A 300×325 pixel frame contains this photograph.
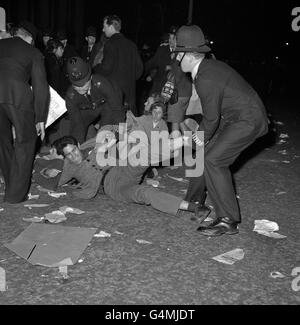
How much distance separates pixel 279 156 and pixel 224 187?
4.37m

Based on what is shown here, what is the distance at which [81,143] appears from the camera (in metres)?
6.29

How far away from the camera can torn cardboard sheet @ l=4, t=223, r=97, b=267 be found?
390cm

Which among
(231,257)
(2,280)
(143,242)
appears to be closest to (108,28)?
(143,242)

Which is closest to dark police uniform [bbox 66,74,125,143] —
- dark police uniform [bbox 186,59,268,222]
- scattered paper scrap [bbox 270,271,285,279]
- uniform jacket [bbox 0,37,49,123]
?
uniform jacket [bbox 0,37,49,123]

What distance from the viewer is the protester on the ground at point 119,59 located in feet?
23.2

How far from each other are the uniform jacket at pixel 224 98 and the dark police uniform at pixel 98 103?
192cm

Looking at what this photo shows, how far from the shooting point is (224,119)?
444 centimetres

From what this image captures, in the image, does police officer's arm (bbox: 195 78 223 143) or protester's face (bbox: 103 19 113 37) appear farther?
protester's face (bbox: 103 19 113 37)

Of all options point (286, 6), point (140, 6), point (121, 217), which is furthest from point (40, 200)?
point (286, 6)

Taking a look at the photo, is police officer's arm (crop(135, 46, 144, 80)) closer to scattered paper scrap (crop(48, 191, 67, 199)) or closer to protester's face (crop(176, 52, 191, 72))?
scattered paper scrap (crop(48, 191, 67, 199))

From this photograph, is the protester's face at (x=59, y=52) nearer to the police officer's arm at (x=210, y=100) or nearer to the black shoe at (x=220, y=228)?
the police officer's arm at (x=210, y=100)

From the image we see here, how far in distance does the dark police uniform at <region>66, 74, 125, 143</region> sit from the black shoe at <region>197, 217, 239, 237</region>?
211 cm

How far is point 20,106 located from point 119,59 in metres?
2.73

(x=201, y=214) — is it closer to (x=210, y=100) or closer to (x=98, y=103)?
(x=210, y=100)
